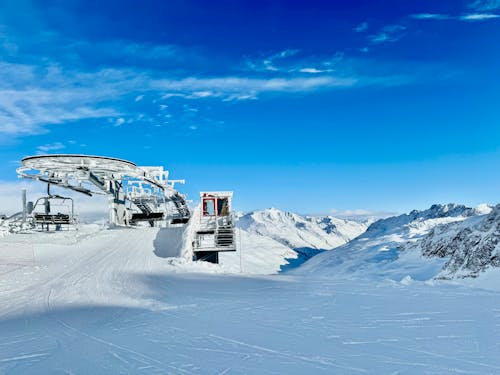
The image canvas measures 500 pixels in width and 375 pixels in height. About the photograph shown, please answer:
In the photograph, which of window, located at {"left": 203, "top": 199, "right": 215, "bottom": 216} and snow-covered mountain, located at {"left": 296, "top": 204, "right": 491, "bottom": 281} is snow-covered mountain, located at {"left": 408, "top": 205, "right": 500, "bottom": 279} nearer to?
snow-covered mountain, located at {"left": 296, "top": 204, "right": 491, "bottom": 281}

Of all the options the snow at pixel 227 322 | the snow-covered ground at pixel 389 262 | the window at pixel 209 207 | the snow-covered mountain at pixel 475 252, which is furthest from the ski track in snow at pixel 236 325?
the window at pixel 209 207

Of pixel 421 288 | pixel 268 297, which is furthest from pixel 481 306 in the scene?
pixel 268 297

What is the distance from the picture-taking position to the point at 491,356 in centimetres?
529

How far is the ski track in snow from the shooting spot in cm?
519

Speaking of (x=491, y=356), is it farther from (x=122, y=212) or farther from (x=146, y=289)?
(x=122, y=212)

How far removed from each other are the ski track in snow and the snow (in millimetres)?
24

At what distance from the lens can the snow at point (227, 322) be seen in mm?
5207

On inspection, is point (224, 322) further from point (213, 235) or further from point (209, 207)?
point (209, 207)

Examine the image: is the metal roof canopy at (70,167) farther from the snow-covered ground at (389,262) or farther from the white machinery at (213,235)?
the snow-covered ground at (389,262)

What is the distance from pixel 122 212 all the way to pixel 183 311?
70.0 ft

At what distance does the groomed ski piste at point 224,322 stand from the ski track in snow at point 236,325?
0.09 ft

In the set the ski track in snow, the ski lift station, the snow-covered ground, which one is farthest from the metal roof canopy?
the snow-covered ground

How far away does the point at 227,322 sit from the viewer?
751 centimetres

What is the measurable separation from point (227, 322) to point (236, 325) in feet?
1.08
